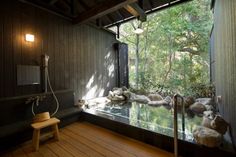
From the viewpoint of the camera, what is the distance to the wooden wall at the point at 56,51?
289 cm

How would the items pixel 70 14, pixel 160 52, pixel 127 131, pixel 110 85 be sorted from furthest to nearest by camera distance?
pixel 160 52 < pixel 110 85 < pixel 70 14 < pixel 127 131

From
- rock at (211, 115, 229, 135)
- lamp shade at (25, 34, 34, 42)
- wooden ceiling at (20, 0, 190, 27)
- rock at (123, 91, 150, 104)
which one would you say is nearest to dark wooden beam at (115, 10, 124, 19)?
wooden ceiling at (20, 0, 190, 27)

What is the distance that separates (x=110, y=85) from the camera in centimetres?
575

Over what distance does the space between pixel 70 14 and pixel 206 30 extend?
6977 mm

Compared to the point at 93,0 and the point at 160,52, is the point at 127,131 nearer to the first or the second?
the point at 93,0

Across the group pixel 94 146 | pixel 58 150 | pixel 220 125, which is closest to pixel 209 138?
pixel 220 125

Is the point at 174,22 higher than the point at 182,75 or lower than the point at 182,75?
higher

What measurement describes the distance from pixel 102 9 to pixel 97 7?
0.19 metres

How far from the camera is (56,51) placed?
3.78 meters

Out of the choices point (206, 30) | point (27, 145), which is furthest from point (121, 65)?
point (206, 30)

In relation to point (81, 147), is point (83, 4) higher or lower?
higher

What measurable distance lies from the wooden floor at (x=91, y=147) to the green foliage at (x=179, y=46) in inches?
172

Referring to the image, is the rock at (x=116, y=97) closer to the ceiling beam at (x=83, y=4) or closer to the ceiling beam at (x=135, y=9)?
the ceiling beam at (x=135, y=9)

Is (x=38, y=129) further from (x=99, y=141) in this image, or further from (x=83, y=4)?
(x=83, y=4)
